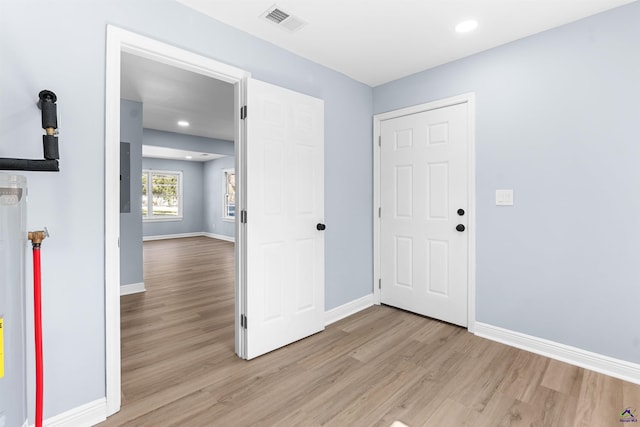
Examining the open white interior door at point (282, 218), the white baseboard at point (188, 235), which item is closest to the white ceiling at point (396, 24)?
the open white interior door at point (282, 218)

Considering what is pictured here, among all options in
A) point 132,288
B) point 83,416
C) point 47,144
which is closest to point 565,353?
point 83,416

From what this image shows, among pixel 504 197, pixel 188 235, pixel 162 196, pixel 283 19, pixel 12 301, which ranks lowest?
pixel 188 235

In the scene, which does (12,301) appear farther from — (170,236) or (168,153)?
(170,236)

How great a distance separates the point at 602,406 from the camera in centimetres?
183

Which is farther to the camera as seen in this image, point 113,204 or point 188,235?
point 188,235

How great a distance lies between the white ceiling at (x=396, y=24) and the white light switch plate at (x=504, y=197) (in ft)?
4.12

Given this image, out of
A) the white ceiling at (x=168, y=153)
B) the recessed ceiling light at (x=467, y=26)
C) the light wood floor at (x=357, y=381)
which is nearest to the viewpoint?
the light wood floor at (x=357, y=381)

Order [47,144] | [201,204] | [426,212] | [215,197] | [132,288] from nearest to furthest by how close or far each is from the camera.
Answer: [47,144] < [426,212] < [132,288] < [215,197] < [201,204]

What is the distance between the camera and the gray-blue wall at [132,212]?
4.15 meters

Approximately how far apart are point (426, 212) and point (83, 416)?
3.02 m

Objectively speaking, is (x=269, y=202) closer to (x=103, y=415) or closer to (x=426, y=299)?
(x=103, y=415)

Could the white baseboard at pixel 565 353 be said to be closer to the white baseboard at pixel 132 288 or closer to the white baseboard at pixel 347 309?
the white baseboard at pixel 347 309

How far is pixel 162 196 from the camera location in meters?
9.30

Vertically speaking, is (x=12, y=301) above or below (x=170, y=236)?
above
